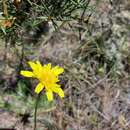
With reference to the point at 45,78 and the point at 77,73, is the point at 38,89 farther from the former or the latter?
the point at 77,73

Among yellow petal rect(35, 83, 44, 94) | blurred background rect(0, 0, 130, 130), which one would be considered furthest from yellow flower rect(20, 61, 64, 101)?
blurred background rect(0, 0, 130, 130)

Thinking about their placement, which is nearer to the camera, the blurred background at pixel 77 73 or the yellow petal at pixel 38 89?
the yellow petal at pixel 38 89

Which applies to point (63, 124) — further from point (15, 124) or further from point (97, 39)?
point (97, 39)

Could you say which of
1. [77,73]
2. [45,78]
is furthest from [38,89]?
[77,73]

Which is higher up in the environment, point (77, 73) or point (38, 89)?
point (38, 89)

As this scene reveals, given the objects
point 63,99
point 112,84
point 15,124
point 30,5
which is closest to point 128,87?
point 112,84

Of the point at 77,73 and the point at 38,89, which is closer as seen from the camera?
the point at 38,89

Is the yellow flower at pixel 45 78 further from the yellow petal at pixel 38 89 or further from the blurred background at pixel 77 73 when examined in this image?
the blurred background at pixel 77 73

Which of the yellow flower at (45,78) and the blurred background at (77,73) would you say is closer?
the yellow flower at (45,78)

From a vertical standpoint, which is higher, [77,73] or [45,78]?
[45,78]

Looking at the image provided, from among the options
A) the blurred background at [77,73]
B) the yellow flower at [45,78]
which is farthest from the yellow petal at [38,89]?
the blurred background at [77,73]

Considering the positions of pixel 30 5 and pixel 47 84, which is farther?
pixel 30 5
